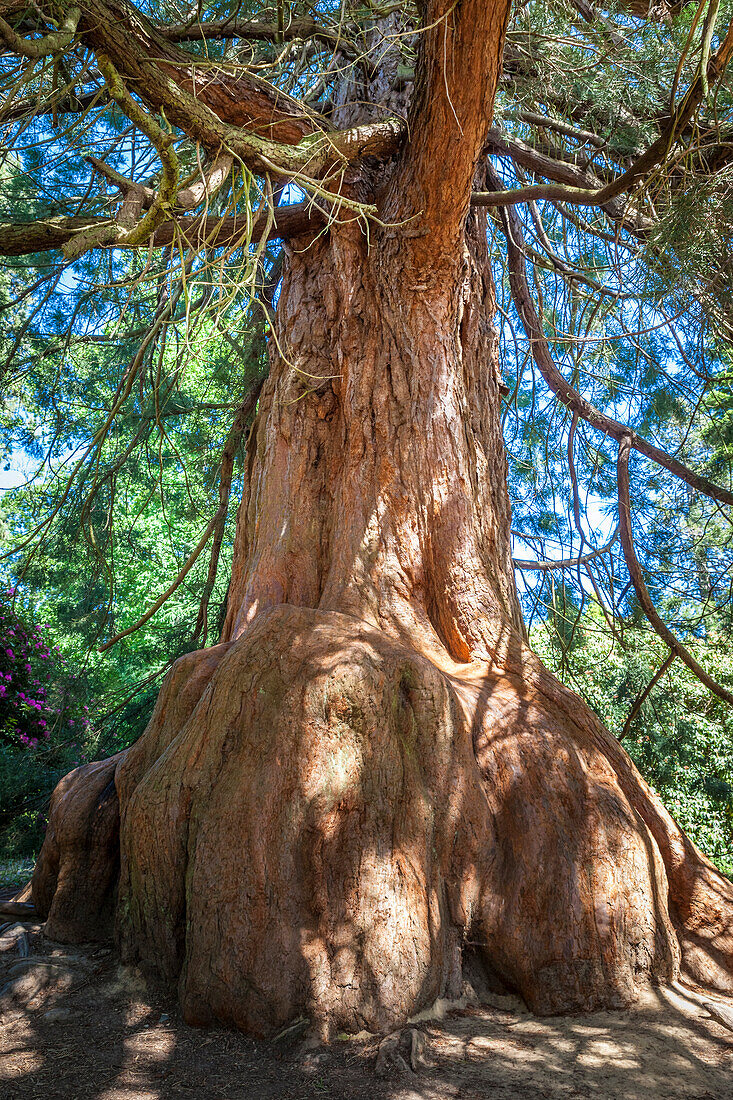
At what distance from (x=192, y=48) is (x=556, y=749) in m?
4.59

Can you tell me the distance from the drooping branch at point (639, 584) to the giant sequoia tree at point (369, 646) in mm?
28

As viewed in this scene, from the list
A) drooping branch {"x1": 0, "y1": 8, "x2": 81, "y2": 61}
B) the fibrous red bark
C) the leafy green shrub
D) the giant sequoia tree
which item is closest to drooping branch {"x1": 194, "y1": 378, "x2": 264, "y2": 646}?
the giant sequoia tree

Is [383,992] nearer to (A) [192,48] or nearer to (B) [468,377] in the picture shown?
(B) [468,377]

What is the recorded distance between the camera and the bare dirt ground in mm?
1964

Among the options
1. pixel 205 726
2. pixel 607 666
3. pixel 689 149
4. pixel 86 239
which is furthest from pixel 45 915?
pixel 607 666

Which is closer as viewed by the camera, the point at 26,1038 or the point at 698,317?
the point at 26,1038

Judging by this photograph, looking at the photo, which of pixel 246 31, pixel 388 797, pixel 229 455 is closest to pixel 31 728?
pixel 229 455

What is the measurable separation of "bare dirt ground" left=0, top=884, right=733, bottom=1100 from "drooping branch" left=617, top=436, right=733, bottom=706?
182 cm

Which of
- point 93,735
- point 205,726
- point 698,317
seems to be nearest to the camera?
point 205,726

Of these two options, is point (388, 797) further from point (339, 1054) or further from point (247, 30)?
point (247, 30)

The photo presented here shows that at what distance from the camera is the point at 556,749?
9.48 ft

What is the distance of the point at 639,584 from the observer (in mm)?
4348

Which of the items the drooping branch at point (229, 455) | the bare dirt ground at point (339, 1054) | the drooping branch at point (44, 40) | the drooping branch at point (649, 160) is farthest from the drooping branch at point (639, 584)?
the drooping branch at point (44, 40)

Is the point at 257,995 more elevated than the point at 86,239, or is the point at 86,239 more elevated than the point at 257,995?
the point at 86,239
